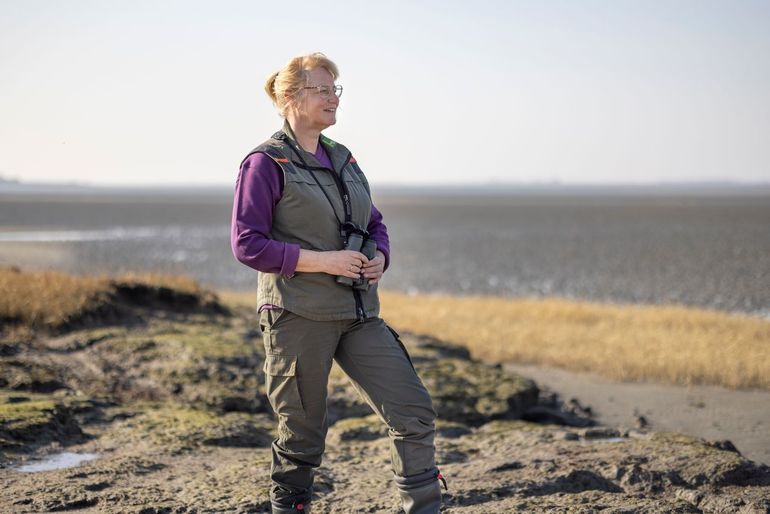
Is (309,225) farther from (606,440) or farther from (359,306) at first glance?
(606,440)

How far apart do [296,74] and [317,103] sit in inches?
6.4

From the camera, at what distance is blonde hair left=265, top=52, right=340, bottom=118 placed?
387 cm

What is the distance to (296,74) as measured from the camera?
3.88 metres

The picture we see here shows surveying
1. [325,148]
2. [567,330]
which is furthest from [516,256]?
[325,148]

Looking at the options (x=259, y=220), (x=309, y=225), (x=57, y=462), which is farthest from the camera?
(x=57, y=462)

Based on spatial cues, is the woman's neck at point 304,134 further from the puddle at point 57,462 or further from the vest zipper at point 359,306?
the puddle at point 57,462

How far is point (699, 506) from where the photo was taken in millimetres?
4738

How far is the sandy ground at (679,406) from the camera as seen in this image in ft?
26.5

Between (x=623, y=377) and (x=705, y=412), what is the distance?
6.81 feet

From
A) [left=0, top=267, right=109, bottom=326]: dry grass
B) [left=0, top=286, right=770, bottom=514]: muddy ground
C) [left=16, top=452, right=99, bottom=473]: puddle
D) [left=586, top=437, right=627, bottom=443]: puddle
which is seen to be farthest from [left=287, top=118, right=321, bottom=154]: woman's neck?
[left=0, top=267, right=109, bottom=326]: dry grass

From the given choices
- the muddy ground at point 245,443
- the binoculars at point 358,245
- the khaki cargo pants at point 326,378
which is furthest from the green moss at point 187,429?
the binoculars at point 358,245

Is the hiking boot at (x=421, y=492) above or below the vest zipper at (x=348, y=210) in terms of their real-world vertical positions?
below

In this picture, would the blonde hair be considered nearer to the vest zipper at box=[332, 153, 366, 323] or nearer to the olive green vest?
the olive green vest

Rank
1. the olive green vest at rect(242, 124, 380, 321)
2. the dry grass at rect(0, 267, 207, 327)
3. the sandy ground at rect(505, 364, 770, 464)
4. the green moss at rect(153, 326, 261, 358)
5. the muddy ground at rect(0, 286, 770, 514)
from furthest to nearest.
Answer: the dry grass at rect(0, 267, 207, 327) < the green moss at rect(153, 326, 261, 358) < the sandy ground at rect(505, 364, 770, 464) < the muddy ground at rect(0, 286, 770, 514) < the olive green vest at rect(242, 124, 380, 321)
